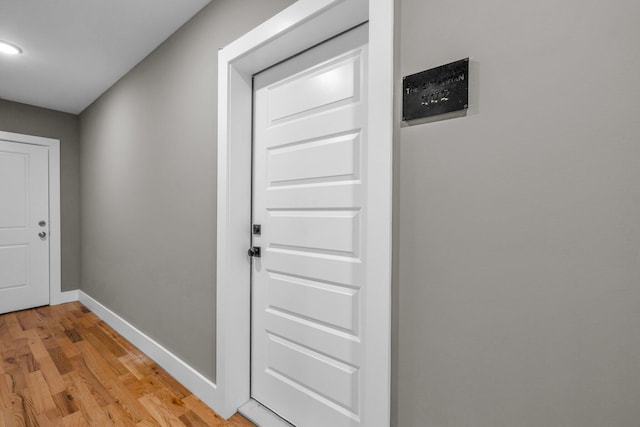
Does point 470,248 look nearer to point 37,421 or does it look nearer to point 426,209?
point 426,209

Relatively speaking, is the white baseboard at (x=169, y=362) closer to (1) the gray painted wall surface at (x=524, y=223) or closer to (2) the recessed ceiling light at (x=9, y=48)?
(1) the gray painted wall surface at (x=524, y=223)

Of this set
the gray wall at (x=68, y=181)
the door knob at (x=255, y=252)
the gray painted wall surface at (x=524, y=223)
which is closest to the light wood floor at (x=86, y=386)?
the door knob at (x=255, y=252)

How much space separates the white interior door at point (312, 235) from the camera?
135 centimetres

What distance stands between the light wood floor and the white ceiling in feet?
7.87

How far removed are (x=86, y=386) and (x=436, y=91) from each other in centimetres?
263

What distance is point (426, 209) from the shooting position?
0.98 meters

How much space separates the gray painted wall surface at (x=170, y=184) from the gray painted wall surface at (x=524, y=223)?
105 centimetres

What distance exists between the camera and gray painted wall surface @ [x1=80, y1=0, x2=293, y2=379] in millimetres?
1819

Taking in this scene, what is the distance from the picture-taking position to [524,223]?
2.64 ft

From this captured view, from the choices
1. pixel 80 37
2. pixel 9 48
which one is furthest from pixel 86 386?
pixel 9 48

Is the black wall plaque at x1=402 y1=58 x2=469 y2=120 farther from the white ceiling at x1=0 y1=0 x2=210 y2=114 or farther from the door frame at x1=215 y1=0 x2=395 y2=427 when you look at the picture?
the white ceiling at x1=0 y1=0 x2=210 y2=114

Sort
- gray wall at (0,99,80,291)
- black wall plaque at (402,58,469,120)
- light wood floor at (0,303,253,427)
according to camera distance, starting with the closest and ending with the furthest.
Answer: black wall plaque at (402,58,469,120), light wood floor at (0,303,253,427), gray wall at (0,99,80,291)

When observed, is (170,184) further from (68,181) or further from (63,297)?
(63,297)

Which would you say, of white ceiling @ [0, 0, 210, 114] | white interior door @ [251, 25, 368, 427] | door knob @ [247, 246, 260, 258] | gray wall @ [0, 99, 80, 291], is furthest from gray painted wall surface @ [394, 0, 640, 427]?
gray wall @ [0, 99, 80, 291]
